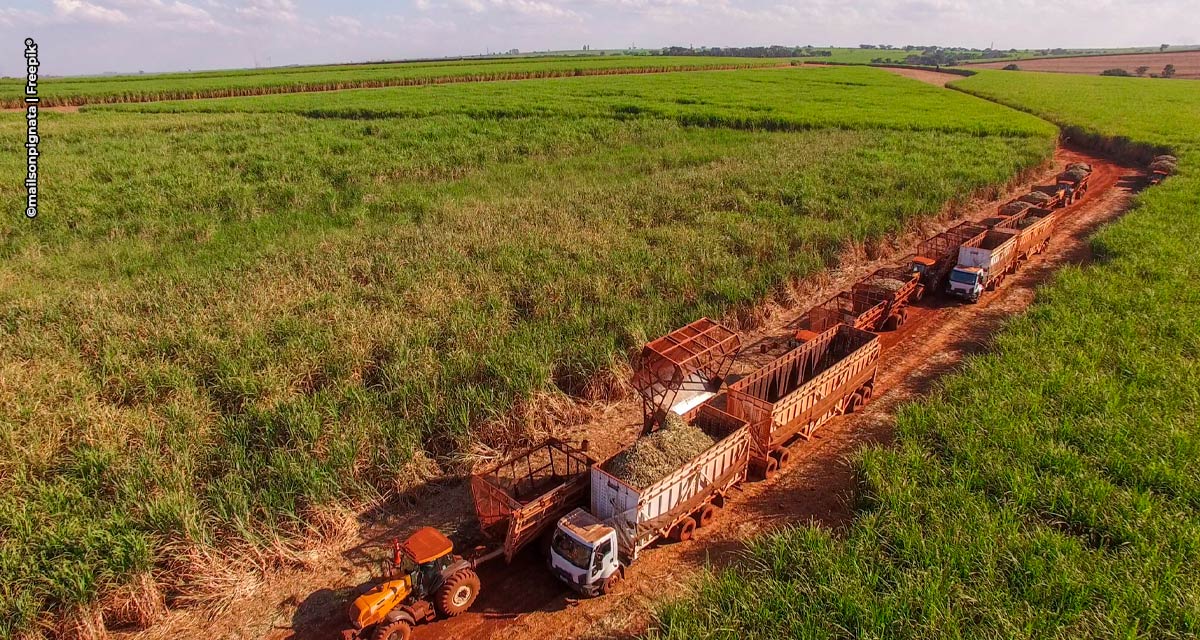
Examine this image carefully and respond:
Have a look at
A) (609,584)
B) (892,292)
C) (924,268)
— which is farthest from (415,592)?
(924,268)

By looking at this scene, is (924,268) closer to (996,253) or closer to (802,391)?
(996,253)

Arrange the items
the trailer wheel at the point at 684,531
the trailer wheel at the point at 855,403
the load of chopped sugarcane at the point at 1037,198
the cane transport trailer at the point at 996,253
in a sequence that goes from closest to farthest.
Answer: the trailer wheel at the point at 684,531, the trailer wheel at the point at 855,403, the cane transport trailer at the point at 996,253, the load of chopped sugarcane at the point at 1037,198

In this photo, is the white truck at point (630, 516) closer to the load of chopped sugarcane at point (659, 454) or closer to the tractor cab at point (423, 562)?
the load of chopped sugarcane at point (659, 454)

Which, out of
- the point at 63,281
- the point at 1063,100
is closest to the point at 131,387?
the point at 63,281

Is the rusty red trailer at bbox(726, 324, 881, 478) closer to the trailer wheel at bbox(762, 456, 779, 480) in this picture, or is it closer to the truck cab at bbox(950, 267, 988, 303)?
the trailer wheel at bbox(762, 456, 779, 480)

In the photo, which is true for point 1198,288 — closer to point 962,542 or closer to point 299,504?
point 962,542

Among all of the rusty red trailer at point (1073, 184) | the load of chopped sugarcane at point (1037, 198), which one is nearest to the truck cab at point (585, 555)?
the load of chopped sugarcane at point (1037, 198)

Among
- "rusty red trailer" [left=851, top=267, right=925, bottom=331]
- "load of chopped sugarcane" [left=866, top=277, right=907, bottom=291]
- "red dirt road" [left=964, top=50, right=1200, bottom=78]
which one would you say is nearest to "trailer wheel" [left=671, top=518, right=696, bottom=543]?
"rusty red trailer" [left=851, top=267, right=925, bottom=331]
